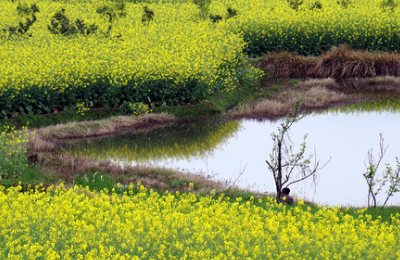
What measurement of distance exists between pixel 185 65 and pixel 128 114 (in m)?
2.78

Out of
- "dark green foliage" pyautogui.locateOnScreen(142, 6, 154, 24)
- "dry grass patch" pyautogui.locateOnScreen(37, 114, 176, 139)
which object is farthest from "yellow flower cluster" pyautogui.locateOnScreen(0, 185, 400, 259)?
"dark green foliage" pyautogui.locateOnScreen(142, 6, 154, 24)

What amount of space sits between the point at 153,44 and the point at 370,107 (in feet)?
28.0

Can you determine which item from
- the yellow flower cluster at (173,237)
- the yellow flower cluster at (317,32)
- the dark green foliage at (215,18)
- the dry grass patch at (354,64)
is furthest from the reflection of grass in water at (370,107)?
the yellow flower cluster at (173,237)

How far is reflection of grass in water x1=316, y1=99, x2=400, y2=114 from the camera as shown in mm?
20578

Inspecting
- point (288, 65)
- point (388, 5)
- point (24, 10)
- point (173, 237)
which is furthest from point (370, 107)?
point (24, 10)

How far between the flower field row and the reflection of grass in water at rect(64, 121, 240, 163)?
6.33 ft

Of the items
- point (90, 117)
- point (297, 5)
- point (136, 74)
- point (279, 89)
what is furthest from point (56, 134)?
point (297, 5)

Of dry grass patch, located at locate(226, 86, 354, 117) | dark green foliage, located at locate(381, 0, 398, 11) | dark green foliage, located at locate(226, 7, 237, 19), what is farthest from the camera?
dark green foliage, located at locate(226, 7, 237, 19)

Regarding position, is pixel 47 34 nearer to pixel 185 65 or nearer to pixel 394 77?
pixel 185 65

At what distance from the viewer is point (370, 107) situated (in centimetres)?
2103

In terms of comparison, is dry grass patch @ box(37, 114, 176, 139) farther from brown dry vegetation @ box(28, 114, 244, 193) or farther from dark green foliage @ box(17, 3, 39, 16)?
dark green foliage @ box(17, 3, 39, 16)

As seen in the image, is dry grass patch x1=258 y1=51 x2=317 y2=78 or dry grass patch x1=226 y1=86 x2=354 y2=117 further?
dry grass patch x1=258 y1=51 x2=317 y2=78

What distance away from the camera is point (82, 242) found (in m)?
7.69

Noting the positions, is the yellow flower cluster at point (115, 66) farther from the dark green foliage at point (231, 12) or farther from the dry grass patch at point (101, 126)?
the dark green foliage at point (231, 12)
